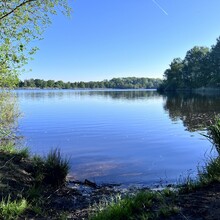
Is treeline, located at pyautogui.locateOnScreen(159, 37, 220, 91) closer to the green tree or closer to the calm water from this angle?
the green tree

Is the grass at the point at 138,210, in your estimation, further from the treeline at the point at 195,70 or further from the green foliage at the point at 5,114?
the treeline at the point at 195,70

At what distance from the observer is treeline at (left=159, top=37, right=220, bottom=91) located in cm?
11838

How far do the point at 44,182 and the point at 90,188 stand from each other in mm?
1716

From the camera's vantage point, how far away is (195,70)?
128625 millimetres

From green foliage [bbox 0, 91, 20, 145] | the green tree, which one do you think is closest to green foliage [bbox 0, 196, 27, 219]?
green foliage [bbox 0, 91, 20, 145]

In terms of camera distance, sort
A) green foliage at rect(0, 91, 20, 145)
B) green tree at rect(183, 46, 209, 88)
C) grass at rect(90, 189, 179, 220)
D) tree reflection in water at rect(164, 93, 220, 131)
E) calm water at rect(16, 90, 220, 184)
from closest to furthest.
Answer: grass at rect(90, 189, 179, 220) < green foliage at rect(0, 91, 20, 145) < calm water at rect(16, 90, 220, 184) < tree reflection in water at rect(164, 93, 220, 131) < green tree at rect(183, 46, 209, 88)

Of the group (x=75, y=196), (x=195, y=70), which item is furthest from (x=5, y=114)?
(x=195, y=70)

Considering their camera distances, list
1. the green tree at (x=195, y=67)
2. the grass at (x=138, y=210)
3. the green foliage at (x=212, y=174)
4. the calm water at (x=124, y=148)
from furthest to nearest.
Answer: the green tree at (x=195, y=67) → the calm water at (x=124, y=148) → the green foliage at (x=212, y=174) → the grass at (x=138, y=210)

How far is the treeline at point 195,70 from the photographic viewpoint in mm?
118381

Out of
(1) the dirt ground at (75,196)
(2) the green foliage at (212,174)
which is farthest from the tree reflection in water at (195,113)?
(1) the dirt ground at (75,196)

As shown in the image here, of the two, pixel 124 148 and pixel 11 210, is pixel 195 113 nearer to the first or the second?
pixel 124 148

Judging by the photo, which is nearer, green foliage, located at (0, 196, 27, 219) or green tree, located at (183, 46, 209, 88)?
green foliage, located at (0, 196, 27, 219)

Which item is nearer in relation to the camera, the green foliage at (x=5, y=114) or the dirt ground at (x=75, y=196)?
the dirt ground at (x=75, y=196)

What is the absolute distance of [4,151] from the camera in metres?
11.1
